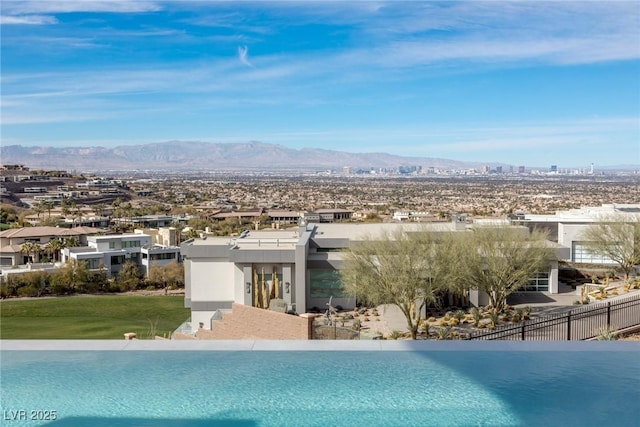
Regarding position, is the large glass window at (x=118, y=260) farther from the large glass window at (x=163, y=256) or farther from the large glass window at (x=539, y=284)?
the large glass window at (x=539, y=284)

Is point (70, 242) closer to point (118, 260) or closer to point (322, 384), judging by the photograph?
point (118, 260)

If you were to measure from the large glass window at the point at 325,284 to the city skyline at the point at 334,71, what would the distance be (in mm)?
8711

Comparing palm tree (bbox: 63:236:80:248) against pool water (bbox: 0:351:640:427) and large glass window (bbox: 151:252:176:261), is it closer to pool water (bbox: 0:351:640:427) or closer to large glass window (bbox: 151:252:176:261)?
large glass window (bbox: 151:252:176:261)

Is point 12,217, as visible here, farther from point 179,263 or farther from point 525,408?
point 525,408

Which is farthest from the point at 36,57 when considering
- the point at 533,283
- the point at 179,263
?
the point at 533,283

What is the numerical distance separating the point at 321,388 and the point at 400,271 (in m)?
10.3

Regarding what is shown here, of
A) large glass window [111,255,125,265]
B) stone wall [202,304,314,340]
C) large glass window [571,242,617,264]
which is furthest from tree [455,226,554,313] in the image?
large glass window [111,255,125,265]

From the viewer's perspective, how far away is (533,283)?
24.1 metres

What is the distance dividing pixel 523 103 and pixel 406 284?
416 feet

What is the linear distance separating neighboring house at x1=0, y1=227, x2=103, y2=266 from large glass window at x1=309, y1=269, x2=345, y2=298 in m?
35.0

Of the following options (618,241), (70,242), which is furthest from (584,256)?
A: (70,242)

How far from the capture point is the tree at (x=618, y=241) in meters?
26.0

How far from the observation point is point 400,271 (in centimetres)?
1808

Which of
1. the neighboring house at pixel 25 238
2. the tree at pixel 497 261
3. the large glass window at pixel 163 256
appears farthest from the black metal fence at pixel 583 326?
the neighboring house at pixel 25 238
